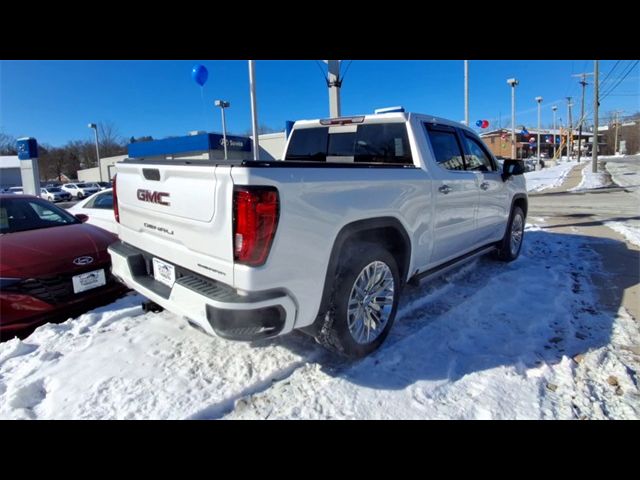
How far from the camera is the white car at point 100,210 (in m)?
6.66

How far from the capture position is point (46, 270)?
3.55 meters

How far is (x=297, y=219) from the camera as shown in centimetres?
233

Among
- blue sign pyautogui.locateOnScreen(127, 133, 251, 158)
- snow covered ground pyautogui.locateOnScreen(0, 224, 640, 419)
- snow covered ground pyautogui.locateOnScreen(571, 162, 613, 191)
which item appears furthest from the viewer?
blue sign pyautogui.locateOnScreen(127, 133, 251, 158)

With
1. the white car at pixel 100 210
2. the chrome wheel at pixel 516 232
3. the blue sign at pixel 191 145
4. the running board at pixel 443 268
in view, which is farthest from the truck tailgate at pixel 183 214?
the blue sign at pixel 191 145

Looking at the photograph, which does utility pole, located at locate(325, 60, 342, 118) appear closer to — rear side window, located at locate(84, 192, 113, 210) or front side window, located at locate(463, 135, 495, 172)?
front side window, located at locate(463, 135, 495, 172)

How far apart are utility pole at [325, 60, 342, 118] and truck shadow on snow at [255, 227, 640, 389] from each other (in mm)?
5011

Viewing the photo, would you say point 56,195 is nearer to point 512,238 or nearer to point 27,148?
point 27,148

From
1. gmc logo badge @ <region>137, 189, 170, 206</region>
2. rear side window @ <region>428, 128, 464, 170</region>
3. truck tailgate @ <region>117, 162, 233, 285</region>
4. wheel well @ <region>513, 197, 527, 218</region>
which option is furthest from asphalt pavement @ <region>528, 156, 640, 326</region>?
gmc logo badge @ <region>137, 189, 170, 206</region>

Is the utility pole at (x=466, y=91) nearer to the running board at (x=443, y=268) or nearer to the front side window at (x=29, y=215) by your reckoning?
the running board at (x=443, y=268)

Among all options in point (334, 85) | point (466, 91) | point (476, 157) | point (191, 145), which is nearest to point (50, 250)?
point (476, 157)

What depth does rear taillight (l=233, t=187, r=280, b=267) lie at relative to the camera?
2156 millimetres
